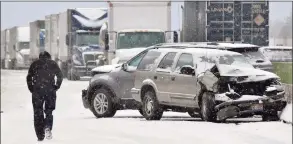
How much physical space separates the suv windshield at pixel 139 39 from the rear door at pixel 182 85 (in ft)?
33.7

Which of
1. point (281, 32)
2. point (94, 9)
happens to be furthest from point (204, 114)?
point (281, 32)

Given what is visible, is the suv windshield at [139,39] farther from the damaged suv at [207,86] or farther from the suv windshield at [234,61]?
the suv windshield at [234,61]

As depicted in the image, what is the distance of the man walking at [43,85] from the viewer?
41.2 feet

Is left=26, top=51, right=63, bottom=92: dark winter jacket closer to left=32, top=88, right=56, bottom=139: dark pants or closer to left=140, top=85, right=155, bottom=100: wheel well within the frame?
left=32, top=88, right=56, bottom=139: dark pants

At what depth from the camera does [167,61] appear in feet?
52.1

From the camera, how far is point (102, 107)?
17.2m

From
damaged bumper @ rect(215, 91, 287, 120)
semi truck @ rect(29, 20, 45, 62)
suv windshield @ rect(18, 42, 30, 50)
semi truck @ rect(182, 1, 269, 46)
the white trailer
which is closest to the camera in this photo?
damaged bumper @ rect(215, 91, 287, 120)

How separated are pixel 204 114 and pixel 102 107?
3.42 meters

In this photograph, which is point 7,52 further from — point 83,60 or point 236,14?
point 236,14

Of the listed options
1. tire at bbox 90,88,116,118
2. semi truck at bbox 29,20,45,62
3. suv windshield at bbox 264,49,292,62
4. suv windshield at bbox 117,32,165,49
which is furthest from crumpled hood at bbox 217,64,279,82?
semi truck at bbox 29,20,45,62

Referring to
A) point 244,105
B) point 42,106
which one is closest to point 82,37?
point 244,105

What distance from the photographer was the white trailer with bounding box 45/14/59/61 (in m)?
47.8

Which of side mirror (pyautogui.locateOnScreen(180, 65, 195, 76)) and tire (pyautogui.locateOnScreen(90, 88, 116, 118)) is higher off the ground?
side mirror (pyautogui.locateOnScreen(180, 65, 195, 76))

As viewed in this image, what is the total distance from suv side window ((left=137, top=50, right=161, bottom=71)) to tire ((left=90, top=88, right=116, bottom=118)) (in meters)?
1.04
